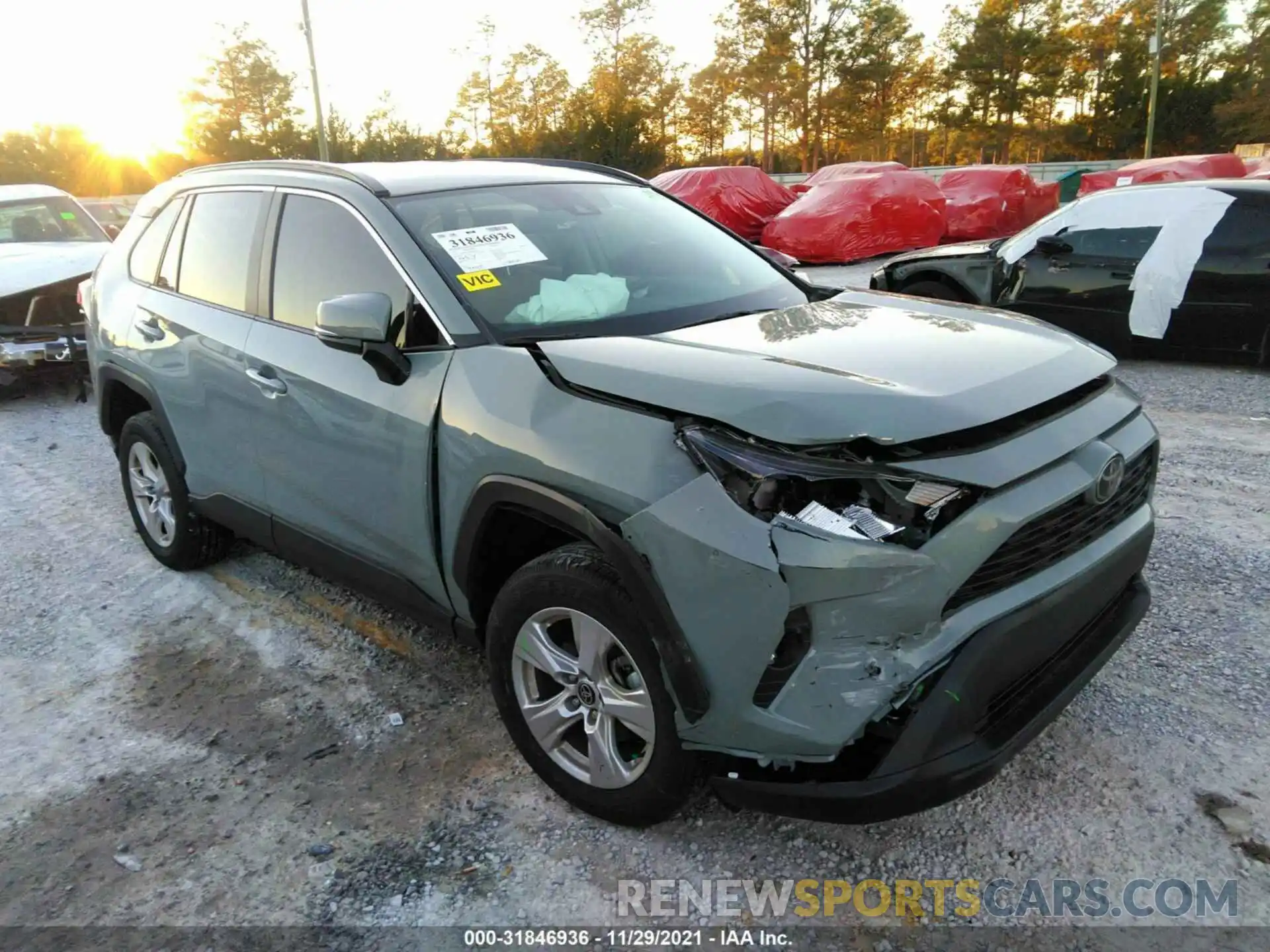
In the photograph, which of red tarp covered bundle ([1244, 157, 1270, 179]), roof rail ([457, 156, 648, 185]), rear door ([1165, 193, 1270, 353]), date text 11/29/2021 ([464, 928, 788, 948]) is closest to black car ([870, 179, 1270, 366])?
rear door ([1165, 193, 1270, 353])

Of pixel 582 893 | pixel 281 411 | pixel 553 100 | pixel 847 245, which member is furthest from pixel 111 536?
pixel 553 100

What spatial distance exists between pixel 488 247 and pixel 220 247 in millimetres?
Answer: 1456

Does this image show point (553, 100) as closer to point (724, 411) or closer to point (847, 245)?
point (847, 245)

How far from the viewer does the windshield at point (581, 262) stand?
9.46 feet

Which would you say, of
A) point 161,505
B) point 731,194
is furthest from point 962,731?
point 731,194

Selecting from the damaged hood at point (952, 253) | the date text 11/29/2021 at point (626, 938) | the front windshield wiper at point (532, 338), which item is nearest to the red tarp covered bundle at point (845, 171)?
the damaged hood at point (952, 253)

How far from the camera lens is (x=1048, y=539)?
221 cm

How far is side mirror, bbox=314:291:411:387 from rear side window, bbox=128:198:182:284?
191 centimetres

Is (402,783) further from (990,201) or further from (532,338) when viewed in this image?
(990,201)

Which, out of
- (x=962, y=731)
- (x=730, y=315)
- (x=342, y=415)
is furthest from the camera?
(x=730, y=315)

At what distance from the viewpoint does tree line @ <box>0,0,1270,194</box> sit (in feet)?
133

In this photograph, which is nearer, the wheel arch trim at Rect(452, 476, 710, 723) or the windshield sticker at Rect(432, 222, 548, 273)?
the wheel arch trim at Rect(452, 476, 710, 723)

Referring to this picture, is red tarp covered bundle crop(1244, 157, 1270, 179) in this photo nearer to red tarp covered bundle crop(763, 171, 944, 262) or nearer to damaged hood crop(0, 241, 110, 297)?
red tarp covered bundle crop(763, 171, 944, 262)
